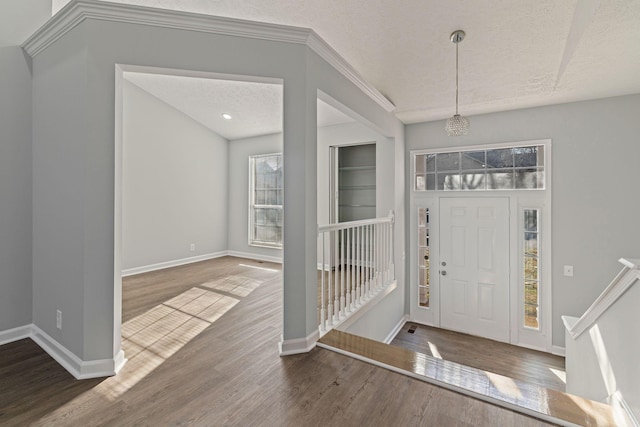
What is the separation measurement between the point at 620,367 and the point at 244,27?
10.6 ft

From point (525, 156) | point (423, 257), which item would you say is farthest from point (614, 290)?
point (423, 257)

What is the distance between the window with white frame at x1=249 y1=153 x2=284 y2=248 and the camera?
5949 mm

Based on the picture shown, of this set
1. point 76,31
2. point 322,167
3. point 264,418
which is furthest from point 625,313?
point 322,167

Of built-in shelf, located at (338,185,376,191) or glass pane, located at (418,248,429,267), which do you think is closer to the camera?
glass pane, located at (418,248,429,267)

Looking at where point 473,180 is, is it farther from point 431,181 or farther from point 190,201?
point 190,201

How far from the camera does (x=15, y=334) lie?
98.2 inches

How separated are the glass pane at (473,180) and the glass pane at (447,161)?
186mm

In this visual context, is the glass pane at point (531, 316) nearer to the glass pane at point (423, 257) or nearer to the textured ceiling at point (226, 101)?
the glass pane at point (423, 257)

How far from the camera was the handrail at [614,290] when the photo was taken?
5.00 ft

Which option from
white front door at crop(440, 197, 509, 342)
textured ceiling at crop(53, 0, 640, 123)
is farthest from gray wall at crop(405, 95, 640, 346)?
white front door at crop(440, 197, 509, 342)

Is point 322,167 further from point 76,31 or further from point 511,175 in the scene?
point 76,31

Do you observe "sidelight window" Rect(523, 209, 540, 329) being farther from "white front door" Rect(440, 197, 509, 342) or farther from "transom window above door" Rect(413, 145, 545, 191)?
"transom window above door" Rect(413, 145, 545, 191)

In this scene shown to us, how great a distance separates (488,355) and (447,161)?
2.82 meters

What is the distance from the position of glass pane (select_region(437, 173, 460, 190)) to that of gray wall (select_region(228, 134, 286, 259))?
338 cm
